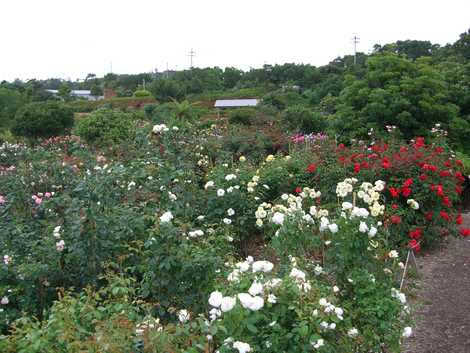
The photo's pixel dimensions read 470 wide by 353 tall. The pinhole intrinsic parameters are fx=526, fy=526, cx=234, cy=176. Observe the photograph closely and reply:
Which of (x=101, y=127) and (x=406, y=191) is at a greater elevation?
(x=101, y=127)

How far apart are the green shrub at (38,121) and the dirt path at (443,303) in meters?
15.2

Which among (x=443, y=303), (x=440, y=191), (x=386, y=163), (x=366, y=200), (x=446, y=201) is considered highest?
(x=366, y=200)

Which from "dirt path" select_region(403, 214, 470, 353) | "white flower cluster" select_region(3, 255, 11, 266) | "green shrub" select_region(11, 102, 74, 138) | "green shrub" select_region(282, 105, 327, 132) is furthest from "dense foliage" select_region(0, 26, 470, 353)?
"green shrub" select_region(11, 102, 74, 138)

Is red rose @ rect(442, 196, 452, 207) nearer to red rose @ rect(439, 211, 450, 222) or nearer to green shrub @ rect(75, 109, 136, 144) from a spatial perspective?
red rose @ rect(439, 211, 450, 222)

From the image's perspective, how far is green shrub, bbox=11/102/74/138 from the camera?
58.0ft

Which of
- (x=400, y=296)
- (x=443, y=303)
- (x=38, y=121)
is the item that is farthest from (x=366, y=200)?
(x=38, y=121)

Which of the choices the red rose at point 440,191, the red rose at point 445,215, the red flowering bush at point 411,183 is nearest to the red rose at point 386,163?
the red flowering bush at point 411,183

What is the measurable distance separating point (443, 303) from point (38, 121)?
16.2m

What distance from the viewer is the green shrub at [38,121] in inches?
696

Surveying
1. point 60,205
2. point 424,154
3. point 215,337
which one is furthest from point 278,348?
point 424,154

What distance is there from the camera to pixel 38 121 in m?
17.7

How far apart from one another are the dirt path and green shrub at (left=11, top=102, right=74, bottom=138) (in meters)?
15.2

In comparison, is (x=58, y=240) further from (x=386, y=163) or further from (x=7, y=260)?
(x=386, y=163)

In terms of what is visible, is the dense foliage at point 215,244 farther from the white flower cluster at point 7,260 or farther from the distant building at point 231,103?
the distant building at point 231,103
